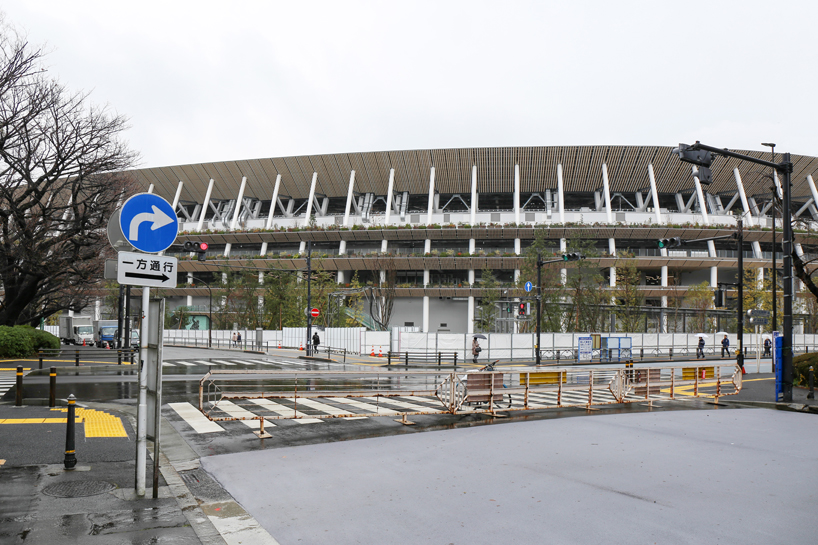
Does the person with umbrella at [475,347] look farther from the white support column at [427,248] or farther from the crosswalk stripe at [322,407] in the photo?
the white support column at [427,248]

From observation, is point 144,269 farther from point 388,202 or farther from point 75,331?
point 388,202

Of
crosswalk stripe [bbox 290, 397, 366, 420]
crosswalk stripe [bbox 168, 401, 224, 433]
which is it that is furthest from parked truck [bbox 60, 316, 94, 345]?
crosswalk stripe [bbox 290, 397, 366, 420]

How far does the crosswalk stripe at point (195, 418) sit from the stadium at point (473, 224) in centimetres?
3982

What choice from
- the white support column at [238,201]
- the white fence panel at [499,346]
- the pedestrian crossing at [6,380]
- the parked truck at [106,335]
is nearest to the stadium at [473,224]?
the white support column at [238,201]

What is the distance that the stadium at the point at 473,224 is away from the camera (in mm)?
59750

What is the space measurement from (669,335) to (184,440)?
40032 mm

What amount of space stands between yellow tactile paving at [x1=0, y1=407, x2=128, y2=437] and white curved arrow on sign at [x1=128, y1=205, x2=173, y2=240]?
5.30 m

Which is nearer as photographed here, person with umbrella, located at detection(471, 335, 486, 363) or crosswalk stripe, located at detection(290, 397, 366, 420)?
crosswalk stripe, located at detection(290, 397, 366, 420)

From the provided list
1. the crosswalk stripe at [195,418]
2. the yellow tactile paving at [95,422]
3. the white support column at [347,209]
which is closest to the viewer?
the yellow tactile paving at [95,422]

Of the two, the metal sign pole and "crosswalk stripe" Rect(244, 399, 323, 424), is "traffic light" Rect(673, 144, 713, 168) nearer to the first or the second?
"crosswalk stripe" Rect(244, 399, 323, 424)

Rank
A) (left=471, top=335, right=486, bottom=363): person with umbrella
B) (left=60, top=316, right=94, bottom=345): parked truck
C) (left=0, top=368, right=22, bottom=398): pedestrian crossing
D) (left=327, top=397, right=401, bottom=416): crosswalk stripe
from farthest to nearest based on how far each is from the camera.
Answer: (left=60, top=316, right=94, bottom=345): parked truck
(left=471, top=335, right=486, bottom=363): person with umbrella
(left=0, top=368, right=22, bottom=398): pedestrian crossing
(left=327, top=397, right=401, bottom=416): crosswalk stripe

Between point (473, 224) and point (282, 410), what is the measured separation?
166ft

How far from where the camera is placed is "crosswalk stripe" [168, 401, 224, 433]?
35.8 feet

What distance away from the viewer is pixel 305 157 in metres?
66.6
